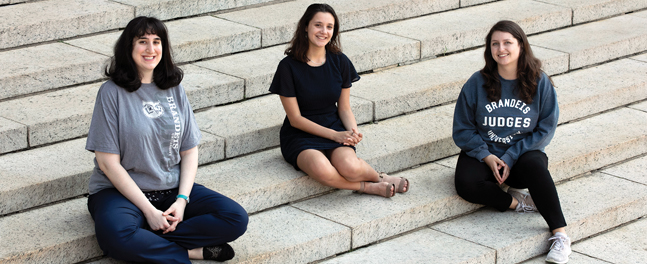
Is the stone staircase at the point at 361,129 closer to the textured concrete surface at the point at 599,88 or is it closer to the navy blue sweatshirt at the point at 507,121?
the textured concrete surface at the point at 599,88

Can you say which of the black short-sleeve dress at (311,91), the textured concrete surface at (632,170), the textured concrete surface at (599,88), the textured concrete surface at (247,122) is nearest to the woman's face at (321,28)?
the black short-sleeve dress at (311,91)

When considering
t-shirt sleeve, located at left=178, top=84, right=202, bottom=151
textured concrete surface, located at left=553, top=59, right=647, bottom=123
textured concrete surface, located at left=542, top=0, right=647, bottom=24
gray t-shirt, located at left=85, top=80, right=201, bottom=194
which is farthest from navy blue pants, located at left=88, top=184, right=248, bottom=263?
textured concrete surface, located at left=542, top=0, right=647, bottom=24

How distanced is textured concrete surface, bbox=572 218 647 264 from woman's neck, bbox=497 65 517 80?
1.10 metres

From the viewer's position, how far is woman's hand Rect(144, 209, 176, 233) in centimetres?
367

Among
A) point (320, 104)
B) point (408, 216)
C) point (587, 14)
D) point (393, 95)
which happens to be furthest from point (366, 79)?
point (587, 14)

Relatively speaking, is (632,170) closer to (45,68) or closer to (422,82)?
(422,82)

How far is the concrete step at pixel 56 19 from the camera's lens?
17.5 ft

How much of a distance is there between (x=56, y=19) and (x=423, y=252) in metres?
3.11

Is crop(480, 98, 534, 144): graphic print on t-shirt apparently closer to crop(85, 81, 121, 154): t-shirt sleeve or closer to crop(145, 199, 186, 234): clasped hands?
crop(145, 199, 186, 234): clasped hands

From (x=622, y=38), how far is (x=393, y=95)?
270 cm

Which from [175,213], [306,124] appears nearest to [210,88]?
[306,124]

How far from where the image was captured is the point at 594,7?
7.61 meters

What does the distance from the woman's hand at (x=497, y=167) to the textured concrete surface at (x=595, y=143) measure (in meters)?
0.67

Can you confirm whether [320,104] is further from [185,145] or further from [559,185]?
[559,185]
